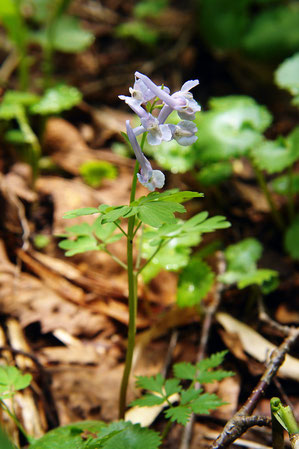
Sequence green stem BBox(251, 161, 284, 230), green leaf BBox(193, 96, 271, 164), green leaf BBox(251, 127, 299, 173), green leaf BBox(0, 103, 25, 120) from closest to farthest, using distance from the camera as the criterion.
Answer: green leaf BBox(251, 127, 299, 173) → green leaf BBox(193, 96, 271, 164) → green stem BBox(251, 161, 284, 230) → green leaf BBox(0, 103, 25, 120)

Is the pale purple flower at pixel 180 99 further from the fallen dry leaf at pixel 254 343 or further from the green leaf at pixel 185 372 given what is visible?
the fallen dry leaf at pixel 254 343

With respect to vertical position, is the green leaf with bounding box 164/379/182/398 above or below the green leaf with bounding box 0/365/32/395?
below

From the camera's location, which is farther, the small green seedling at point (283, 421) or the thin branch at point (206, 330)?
the thin branch at point (206, 330)

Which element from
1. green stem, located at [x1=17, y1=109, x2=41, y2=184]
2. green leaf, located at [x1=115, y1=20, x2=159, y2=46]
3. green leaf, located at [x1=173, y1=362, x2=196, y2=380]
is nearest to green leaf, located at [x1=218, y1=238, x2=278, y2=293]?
green leaf, located at [x1=173, y1=362, x2=196, y2=380]

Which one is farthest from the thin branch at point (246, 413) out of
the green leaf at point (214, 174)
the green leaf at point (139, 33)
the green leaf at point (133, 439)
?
the green leaf at point (139, 33)

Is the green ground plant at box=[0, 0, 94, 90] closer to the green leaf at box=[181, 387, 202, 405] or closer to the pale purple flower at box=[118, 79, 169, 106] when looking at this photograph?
the pale purple flower at box=[118, 79, 169, 106]

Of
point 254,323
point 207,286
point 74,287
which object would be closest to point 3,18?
point 74,287

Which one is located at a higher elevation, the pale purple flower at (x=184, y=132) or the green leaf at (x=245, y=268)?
the pale purple flower at (x=184, y=132)

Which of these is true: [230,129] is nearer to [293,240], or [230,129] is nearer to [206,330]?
[293,240]
